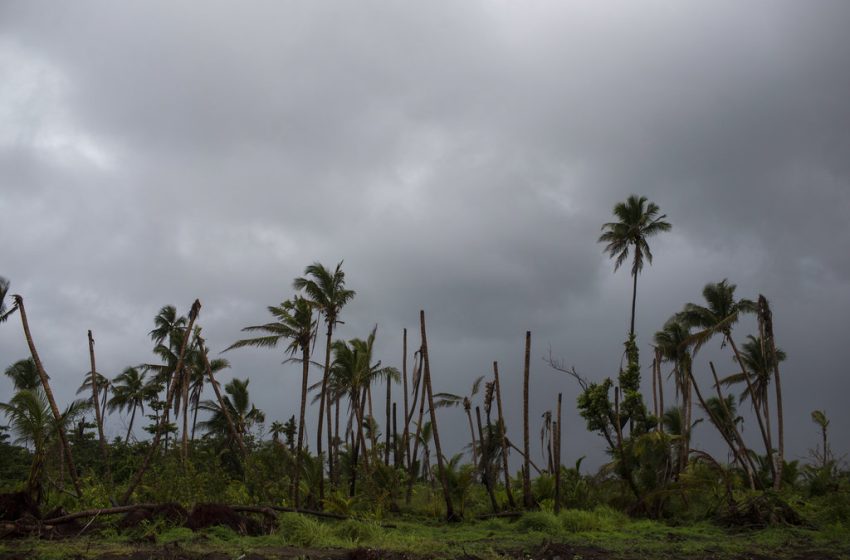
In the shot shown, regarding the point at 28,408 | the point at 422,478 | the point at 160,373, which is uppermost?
the point at 160,373

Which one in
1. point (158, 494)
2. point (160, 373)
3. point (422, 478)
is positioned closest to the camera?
point (158, 494)

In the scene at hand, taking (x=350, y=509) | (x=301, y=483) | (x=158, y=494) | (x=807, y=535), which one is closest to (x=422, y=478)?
(x=301, y=483)

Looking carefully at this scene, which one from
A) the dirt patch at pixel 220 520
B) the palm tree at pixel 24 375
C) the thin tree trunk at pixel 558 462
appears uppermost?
the palm tree at pixel 24 375

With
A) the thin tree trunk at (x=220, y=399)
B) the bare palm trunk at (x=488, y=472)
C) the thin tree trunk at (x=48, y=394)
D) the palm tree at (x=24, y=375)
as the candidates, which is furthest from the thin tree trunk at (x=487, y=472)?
the palm tree at (x=24, y=375)

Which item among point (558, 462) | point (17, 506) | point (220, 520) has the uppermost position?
point (558, 462)

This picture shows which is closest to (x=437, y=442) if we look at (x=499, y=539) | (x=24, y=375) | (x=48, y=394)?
(x=499, y=539)

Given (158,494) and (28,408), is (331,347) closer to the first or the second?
(158,494)

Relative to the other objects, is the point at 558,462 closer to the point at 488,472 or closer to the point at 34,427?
the point at 488,472

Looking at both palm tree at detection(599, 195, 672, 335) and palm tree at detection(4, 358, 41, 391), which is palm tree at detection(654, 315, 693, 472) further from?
palm tree at detection(4, 358, 41, 391)

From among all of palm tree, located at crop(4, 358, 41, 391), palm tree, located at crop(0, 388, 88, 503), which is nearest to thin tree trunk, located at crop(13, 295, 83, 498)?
palm tree, located at crop(0, 388, 88, 503)

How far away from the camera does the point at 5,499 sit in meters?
17.2

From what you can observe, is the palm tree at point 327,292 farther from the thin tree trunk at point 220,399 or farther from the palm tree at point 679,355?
the palm tree at point 679,355

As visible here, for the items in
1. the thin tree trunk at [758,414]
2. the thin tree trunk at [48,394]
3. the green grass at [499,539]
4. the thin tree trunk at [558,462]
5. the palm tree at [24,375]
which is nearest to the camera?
the green grass at [499,539]

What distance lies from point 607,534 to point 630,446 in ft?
Answer: 25.8
